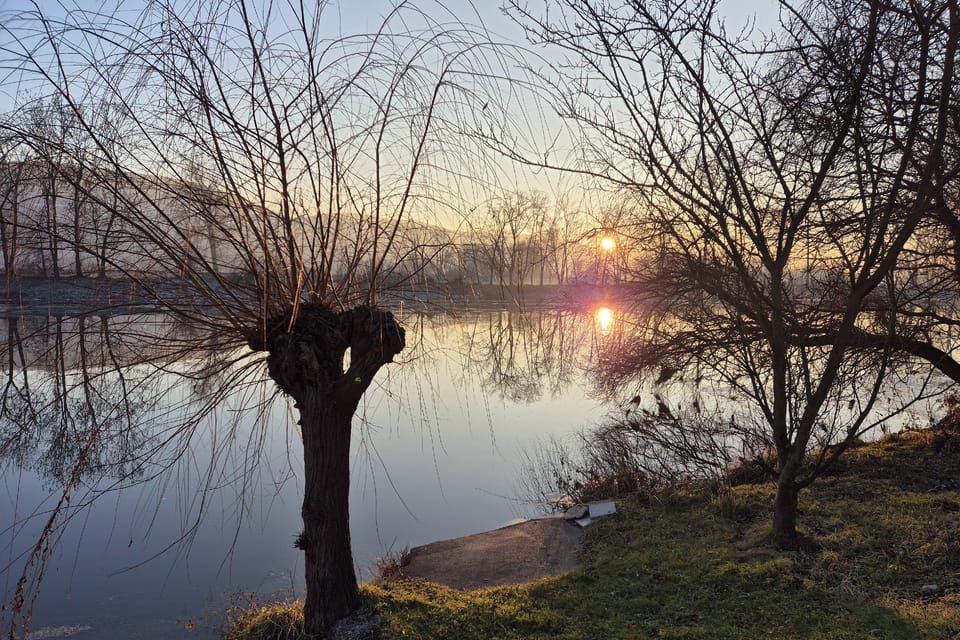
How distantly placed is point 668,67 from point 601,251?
3.82 m

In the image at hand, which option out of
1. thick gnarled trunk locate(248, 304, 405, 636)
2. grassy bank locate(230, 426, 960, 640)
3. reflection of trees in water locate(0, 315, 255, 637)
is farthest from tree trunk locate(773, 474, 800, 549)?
reflection of trees in water locate(0, 315, 255, 637)

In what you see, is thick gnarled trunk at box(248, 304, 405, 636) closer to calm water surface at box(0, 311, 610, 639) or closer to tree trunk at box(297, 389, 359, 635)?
tree trunk at box(297, 389, 359, 635)

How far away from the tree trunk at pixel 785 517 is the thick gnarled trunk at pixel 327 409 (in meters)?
3.52

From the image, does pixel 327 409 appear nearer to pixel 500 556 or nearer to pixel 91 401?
pixel 91 401

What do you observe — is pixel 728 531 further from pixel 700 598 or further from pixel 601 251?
pixel 601 251

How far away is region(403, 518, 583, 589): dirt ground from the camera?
21.5ft

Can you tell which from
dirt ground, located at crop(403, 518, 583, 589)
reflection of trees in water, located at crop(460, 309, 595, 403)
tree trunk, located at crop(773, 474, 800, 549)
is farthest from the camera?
reflection of trees in water, located at crop(460, 309, 595, 403)

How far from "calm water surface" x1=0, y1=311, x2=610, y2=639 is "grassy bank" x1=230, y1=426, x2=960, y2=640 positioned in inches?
47.4

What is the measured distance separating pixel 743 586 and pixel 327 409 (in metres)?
3.32

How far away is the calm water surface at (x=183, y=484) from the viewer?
371cm

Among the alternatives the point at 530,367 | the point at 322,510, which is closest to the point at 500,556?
the point at 322,510

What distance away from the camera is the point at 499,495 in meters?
9.37

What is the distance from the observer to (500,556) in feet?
23.3

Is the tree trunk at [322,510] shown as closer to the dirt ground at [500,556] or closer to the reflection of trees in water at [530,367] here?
the dirt ground at [500,556]
